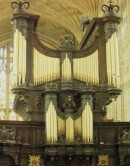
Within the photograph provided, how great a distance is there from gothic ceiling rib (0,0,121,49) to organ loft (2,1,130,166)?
61.6 ft

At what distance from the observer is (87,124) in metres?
17.7

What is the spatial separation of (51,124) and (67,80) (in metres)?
1.92

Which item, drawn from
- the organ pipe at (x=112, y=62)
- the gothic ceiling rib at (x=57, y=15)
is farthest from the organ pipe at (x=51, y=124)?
the gothic ceiling rib at (x=57, y=15)

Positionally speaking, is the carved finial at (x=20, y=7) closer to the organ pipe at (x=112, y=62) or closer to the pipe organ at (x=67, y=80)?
the pipe organ at (x=67, y=80)

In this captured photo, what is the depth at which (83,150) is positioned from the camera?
17500 mm

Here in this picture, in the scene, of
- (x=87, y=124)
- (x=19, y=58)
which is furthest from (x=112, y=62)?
(x=19, y=58)

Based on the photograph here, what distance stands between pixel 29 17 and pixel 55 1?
2314 centimetres

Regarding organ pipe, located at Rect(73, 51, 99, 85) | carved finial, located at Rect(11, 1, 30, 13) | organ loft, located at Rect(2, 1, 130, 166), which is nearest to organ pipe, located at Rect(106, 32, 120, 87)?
organ loft, located at Rect(2, 1, 130, 166)

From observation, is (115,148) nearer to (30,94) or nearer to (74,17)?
(30,94)

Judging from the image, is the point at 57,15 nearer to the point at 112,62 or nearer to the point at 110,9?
the point at 110,9

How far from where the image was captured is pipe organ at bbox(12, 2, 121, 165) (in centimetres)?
1762

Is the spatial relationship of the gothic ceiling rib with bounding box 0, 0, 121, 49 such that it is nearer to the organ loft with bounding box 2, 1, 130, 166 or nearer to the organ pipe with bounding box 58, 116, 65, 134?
the organ loft with bounding box 2, 1, 130, 166

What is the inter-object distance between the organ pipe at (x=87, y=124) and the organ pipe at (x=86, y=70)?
1.36 m

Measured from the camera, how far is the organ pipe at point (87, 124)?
17562mm
